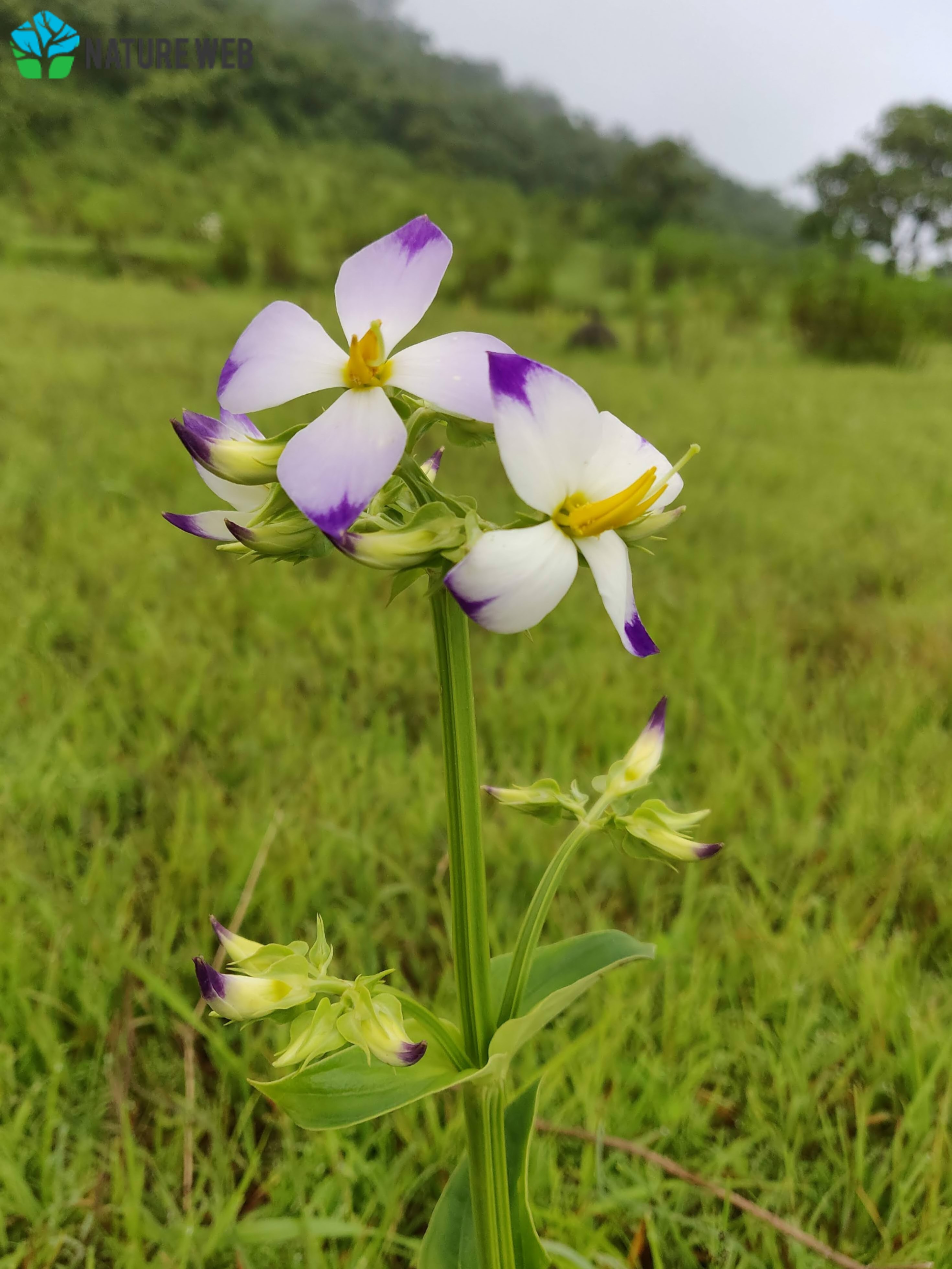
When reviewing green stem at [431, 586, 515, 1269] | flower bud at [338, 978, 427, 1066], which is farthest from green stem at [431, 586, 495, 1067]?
flower bud at [338, 978, 427, 1066]

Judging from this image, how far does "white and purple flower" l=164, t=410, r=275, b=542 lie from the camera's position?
518mm

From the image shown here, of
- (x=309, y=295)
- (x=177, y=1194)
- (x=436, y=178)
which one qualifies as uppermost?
(x=436, y=178)

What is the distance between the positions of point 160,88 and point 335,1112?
66.6 ft

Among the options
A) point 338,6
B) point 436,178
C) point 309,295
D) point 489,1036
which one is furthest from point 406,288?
point 338,6

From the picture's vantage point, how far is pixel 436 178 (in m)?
→ 31.1

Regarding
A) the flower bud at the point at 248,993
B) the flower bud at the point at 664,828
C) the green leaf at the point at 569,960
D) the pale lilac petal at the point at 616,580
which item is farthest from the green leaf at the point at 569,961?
the pale lilac petal at the point at 616,580

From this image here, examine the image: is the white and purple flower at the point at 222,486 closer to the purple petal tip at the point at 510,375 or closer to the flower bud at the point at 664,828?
the purple petal tip at the point at 510,375

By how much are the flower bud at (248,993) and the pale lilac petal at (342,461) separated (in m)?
0.34

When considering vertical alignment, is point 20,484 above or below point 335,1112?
above

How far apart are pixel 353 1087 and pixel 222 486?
530mm

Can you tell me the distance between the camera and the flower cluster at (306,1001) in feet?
1.92

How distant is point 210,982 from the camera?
1.89ft

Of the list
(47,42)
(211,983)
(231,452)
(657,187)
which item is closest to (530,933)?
(211,983)

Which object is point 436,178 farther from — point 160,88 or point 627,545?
point 627,545
